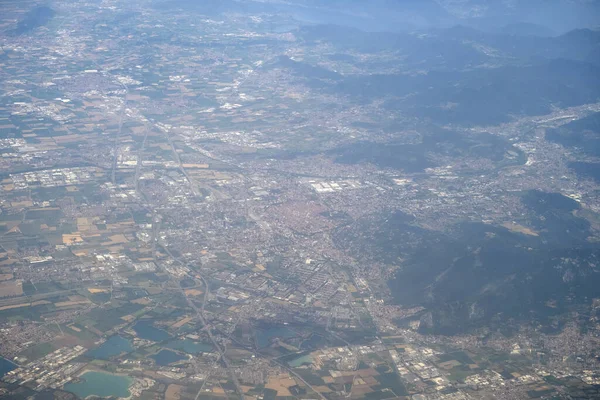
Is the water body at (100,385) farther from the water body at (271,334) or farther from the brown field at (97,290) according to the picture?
the brown field at (97,290)

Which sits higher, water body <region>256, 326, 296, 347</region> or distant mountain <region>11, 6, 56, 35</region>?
distant mountain <region>11, 6, 56, 35</region>

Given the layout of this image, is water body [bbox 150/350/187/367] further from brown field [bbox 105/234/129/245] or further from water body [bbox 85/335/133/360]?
brown field [bbox 105/234/129/245]

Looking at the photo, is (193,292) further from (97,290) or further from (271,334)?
(271,334)

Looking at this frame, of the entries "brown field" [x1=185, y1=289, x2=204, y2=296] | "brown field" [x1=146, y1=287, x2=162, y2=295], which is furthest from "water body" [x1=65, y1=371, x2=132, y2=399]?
"brown field" [x1=185, y1=289, x2=204, y2=296]

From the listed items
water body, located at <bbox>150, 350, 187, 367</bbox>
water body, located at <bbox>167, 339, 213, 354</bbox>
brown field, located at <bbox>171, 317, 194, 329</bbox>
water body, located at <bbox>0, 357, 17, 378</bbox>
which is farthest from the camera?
brown field, located at <bbox>171, 317, 194, 329</bbox>

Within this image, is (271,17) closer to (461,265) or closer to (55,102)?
(55,102)

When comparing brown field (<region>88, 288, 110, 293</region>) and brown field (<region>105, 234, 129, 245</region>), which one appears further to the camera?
brown field (<region>105, 234, 129, 245</region>)
